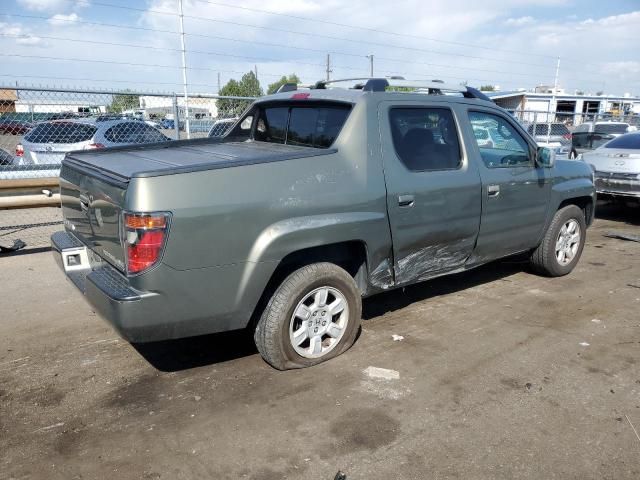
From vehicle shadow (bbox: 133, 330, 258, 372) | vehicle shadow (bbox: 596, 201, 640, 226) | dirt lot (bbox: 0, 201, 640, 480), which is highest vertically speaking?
dirt lot (bbox: 0, 201, 640, 480)

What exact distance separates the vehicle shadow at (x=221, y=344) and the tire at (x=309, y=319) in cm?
52

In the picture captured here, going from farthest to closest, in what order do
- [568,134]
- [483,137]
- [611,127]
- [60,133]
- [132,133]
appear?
[611,127] → [568,134] → [132,133] → [60,133] → [483,137]

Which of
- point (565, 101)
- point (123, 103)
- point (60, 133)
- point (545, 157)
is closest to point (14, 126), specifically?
point (60, 133)

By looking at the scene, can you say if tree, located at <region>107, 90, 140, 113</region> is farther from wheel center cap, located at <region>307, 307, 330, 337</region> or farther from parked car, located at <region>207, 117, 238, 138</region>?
wheel center cap, located at <region>307, 307, 330, 337</region>

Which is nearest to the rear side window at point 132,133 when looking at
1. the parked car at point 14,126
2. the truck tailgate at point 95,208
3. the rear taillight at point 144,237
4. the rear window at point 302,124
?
the parked car at point 14,126

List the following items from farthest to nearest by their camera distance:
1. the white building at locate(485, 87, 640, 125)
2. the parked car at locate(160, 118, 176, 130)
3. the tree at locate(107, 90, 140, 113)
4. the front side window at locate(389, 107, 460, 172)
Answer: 1. the white building at locate(485, 87, 640, 125)
2. the parked car at locate(160, 118, 176, 130)
3. the tree at locate(107, 90, 140, 113)
4. the front side window at locate(389, 107, 460, 172)

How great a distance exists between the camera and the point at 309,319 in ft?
Result: 11.9

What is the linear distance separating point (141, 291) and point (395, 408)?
1645 mm

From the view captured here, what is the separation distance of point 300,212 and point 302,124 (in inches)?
48.5

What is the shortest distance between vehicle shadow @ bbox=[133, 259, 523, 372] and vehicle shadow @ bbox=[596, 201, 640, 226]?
5525 millimetres

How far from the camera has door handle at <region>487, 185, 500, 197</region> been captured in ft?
14.6

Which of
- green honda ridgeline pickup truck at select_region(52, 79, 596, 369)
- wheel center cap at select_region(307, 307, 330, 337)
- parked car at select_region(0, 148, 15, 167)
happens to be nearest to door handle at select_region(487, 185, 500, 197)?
green honda ridgeline pickup truck at select_region(52, 79, 596, 369)

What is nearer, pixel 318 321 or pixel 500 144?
pixel 318 321

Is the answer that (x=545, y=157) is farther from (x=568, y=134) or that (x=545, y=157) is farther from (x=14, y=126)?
(x=568, y=134)
